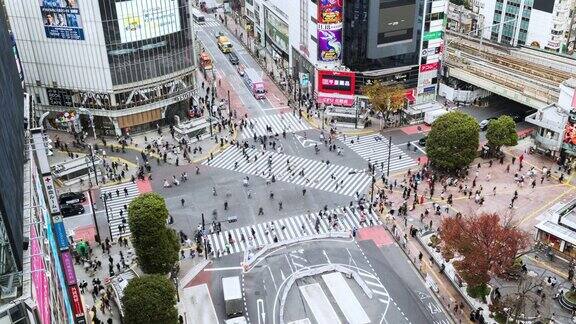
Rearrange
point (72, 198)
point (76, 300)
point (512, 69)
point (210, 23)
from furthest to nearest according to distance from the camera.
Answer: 1. point (210, 23)
2. point (512, 69)
3. point (72, 198)
4. point (76, 300)

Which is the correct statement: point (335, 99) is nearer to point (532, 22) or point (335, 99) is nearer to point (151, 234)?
point (532, 22)

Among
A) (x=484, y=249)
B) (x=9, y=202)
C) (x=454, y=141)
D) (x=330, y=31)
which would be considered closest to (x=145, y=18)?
(x=330, y=31)

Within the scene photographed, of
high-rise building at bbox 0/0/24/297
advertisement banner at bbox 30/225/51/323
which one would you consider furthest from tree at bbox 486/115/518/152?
advertisement banner at bbox 30/225/51/323

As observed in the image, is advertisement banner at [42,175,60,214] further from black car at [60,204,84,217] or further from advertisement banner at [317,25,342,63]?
advertisement banner at [317,25,342,63]

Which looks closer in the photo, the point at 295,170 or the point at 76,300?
the point at 76,300

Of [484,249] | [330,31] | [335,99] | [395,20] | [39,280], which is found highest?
[39,280]

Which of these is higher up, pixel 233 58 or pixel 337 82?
pixel 337 82

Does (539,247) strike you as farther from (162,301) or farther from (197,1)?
(197,1)

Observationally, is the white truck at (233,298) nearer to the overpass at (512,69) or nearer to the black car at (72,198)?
the black car at (72,198)
